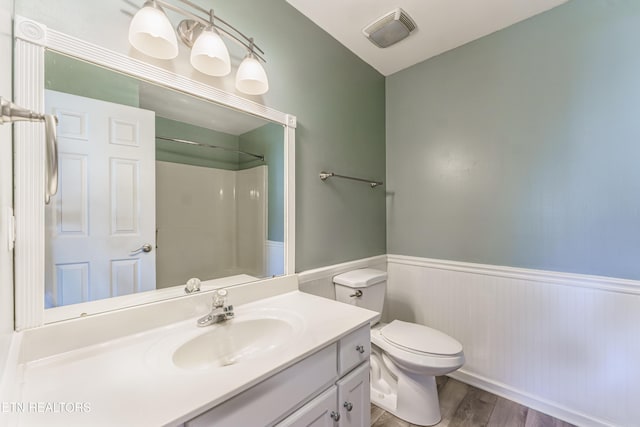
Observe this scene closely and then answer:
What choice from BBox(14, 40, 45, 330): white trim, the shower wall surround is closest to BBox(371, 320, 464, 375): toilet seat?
the shower wall surround

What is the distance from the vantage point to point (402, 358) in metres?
1.38

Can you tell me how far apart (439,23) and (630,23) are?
2.91 feet

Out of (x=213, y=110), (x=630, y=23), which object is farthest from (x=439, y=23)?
(x=213, y=110)

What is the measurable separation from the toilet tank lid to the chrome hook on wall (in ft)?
4.42

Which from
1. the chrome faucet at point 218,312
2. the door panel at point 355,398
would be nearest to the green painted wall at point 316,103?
the chrome faucet at point 218,312

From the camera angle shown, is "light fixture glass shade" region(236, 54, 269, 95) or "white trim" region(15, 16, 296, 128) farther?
"light fixture glass shade" region(236, 54, 269, 95)

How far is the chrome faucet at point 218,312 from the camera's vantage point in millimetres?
971

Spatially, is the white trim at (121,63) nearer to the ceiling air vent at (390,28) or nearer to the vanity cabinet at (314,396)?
the ceiling air vent at (390,28)

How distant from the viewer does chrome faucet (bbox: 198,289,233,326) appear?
0.97 meters

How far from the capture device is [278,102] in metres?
1.38

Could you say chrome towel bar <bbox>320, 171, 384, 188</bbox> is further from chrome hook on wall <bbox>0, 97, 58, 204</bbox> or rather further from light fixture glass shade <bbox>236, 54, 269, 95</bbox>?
chrome hook on wall <bbox>0, 97, 58, 204</bbox>

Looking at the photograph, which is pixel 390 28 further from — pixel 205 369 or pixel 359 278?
pixel 205 369

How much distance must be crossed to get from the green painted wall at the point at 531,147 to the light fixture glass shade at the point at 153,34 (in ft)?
5.46

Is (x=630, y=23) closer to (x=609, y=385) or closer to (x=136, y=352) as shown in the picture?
(x=609, y=385)
